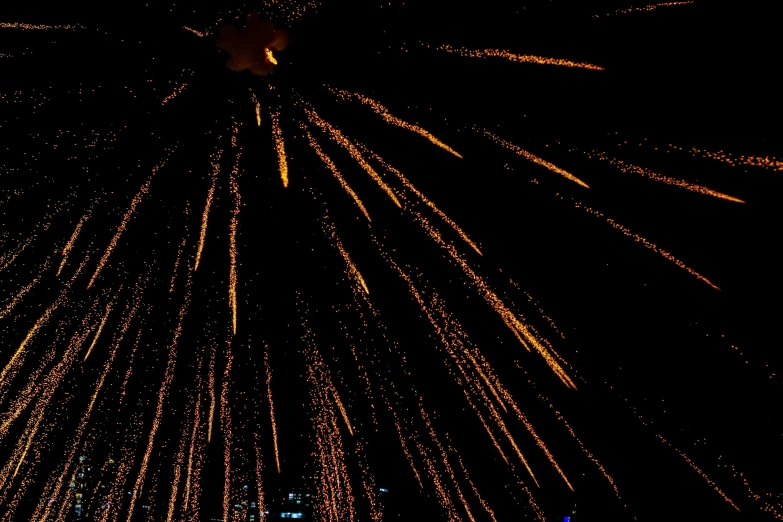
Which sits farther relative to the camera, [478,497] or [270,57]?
[478,497]

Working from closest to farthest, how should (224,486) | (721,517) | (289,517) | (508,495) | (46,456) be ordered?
(721,517) → (46,456) → (508,495) → (224,486) → (289,517)

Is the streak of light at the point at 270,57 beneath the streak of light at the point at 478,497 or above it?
beneath

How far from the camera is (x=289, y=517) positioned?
32.5 metres

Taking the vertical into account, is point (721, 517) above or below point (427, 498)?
below

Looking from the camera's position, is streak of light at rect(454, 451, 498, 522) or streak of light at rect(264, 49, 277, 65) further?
streak of light at rect(454, 451, 498, 522)

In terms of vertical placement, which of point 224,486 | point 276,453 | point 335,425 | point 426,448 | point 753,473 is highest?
point 224,486

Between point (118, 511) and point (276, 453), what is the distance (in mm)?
6294

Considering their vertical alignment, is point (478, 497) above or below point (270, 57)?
above

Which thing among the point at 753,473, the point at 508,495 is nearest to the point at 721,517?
the point at 753,473

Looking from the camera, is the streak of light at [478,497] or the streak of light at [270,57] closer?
the streak of light at [270,57]

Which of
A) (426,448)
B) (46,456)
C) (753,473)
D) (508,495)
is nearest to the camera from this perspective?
(753,473)

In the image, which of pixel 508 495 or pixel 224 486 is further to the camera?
pixel 224 486

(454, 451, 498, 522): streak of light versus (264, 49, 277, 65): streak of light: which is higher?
(454, 451, 498, 522): streak of light

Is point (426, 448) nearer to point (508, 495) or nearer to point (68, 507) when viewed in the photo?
point (508, 495)
